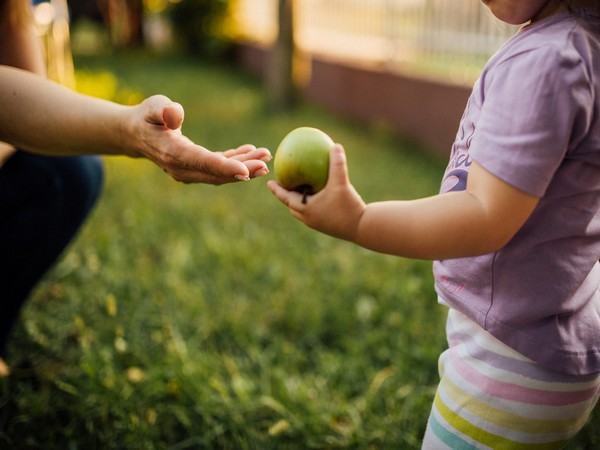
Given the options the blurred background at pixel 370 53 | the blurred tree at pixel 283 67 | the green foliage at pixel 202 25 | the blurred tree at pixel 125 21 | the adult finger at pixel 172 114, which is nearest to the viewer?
the adult finger at pixel 172 114

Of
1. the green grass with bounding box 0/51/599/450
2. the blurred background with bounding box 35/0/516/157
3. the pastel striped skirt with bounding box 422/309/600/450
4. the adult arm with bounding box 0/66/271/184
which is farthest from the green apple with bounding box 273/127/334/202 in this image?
the blurred background with bounding box 35/0/516/157

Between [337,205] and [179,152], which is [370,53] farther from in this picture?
[337,205]

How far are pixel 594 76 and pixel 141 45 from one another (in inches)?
604

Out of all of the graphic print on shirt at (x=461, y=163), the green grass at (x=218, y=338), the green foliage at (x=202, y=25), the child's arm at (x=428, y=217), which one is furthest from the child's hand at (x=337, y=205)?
the green foliage at (x=202, y=25)

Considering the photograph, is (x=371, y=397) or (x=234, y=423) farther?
(x=371, y=397)

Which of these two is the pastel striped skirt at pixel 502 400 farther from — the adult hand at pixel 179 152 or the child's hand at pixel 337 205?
the adult hand at pixel 179 152

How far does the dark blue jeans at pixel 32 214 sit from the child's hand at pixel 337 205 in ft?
4.05

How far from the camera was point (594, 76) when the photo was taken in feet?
3.37

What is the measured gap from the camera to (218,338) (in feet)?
8.16

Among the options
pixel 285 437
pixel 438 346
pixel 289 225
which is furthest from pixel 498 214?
pixel 289 225

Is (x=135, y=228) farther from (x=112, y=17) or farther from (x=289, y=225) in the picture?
(x=112, y=17)

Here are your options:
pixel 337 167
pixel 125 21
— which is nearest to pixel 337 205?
pixel 337 167

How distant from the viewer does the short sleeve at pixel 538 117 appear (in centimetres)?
98

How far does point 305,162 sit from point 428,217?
9.6 inches
